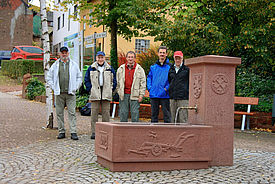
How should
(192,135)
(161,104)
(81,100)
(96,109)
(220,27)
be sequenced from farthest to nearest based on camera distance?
1. (81,100)
2. (220,27)
3. (96,109)
4. (161,104)
5. (192,135)

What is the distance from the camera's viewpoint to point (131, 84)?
8.59m

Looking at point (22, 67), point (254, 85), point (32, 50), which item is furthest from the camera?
point (32, 50)

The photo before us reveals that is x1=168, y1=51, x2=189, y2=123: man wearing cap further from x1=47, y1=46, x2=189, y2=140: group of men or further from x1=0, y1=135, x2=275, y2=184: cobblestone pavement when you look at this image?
x1=0, y1=135, x2=275, y2=184: cobblestone pavement

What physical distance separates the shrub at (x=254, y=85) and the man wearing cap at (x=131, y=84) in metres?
6.12

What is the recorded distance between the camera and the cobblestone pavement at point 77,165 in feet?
17.7

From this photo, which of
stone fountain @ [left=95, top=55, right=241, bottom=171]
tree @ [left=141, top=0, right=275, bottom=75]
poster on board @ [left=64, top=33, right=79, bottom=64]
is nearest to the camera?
stone fountain @ [left=95, top=55, right=241, bottom=171]

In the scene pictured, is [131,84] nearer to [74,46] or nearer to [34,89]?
[74,46]

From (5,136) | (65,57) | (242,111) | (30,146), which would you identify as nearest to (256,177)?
(30,146)

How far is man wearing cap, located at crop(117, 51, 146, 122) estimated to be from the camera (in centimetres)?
852

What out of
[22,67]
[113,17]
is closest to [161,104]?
[113,17]

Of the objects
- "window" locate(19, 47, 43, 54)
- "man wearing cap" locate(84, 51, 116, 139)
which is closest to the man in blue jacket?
"man wearing cap" locate(84, 51, 116, 139)

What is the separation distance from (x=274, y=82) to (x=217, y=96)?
8.66m

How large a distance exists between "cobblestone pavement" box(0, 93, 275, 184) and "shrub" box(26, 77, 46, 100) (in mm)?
8610

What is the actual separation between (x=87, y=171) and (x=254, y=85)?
393 inches
